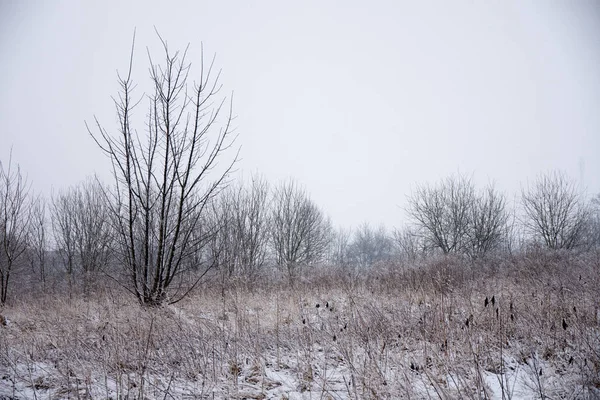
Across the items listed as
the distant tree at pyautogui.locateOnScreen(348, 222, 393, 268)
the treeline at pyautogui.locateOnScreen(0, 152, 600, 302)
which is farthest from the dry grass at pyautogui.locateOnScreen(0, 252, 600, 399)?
the distant tree at pyautogui.locateOnScreen(348, 222, 393, 268)

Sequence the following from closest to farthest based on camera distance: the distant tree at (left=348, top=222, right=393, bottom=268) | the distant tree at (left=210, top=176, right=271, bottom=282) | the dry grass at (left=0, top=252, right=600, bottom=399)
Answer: the dry grass at (left=0, top=252, right=600, bottom=399) → the distant tree at (left=210, top=176, right=271, bottom=282) → the distant tree at (left=348, top=222, right=393, bottom=268)

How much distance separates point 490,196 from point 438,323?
63.2 feet

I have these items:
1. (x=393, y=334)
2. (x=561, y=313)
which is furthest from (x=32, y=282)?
(x=561, y=313)

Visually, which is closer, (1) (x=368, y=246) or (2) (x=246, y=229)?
(2) (x=246, y=229)

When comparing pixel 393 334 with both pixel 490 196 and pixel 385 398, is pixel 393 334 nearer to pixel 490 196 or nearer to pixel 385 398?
pixel 385 398

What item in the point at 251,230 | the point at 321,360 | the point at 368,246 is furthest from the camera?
the point at 368,246

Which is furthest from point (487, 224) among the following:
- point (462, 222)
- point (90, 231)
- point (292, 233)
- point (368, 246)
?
point (368, 246)

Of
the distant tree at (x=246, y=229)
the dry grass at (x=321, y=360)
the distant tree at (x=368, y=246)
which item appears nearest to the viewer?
the dry grass at (x=321, y=360)

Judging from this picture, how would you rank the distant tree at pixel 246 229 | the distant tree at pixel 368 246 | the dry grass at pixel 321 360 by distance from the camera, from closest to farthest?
the dry grass at pixel 321 360
the distant tree at pixel 246 229
the distant tree at pixel 368 246

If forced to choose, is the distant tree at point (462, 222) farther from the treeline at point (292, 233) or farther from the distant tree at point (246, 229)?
the distant tree at point (246, 229)

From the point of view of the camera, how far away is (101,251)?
53.3 ft

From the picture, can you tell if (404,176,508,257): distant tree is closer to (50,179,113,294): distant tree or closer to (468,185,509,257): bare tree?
(468,185,509,257): bare tree

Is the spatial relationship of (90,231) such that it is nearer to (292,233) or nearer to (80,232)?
(80,232)

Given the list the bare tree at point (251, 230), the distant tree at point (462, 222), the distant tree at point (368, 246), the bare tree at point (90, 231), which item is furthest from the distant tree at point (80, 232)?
the distant tree at point (368, 246)
